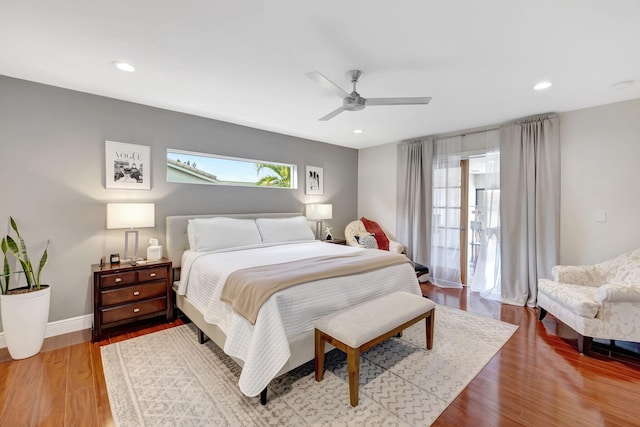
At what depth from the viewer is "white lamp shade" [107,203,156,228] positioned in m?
2.85

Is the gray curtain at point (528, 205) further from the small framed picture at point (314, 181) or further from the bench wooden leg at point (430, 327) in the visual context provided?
the small framed picture at point (314, 181)

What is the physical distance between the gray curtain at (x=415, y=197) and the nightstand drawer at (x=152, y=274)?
378cm

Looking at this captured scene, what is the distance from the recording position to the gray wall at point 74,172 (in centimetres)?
261

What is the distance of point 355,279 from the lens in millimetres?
2451

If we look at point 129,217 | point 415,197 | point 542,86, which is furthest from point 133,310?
point 542,86

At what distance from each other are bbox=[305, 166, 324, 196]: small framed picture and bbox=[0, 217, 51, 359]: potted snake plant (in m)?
3.47

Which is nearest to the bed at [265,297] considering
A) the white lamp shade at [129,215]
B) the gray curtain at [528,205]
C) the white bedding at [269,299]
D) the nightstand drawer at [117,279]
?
the white bedding at [269,299]

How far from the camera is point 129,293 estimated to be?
2812mm

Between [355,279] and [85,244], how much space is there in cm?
285

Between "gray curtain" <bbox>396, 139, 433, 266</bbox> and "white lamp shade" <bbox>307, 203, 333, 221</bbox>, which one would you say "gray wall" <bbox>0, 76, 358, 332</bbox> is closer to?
"white lamp shade" <bbox>307, 203, 333, 221</bbox>

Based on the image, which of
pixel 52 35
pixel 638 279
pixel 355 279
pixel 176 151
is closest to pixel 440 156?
pixel 638 279

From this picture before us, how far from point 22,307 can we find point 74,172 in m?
1.33

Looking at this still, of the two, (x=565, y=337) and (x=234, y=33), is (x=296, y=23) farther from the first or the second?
(x=565, y=337)

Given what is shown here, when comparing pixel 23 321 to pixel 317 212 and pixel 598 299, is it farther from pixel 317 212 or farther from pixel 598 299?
pixel 598 299
